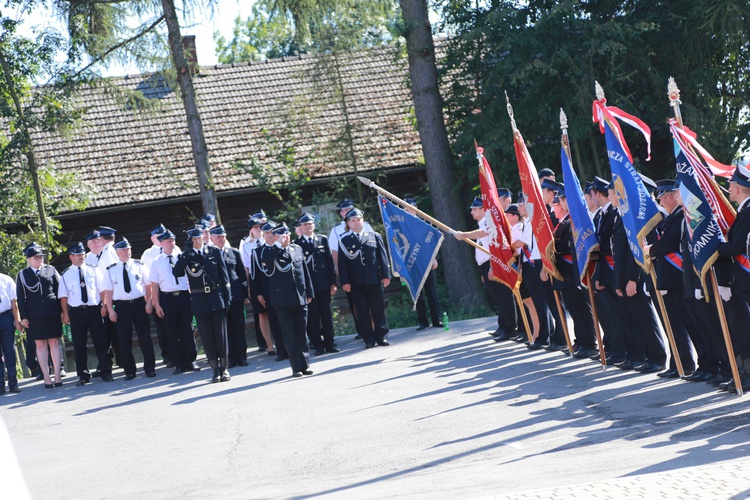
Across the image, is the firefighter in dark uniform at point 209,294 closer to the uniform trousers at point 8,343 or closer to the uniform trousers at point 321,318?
the uniform trousers at point 321,318

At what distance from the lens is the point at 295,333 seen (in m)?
13.2

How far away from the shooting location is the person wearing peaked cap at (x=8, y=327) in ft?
48.3

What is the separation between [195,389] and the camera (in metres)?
13.3

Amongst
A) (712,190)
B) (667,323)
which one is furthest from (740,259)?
(667,323)

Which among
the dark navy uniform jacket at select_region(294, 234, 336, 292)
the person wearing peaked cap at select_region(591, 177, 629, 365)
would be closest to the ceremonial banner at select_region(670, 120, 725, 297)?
the person wearing peaked cap at select_region(591, 177, 629, 365)

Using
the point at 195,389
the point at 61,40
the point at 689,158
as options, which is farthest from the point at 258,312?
the point at 689,158

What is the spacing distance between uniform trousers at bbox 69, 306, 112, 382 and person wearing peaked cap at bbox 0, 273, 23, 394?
83 centimetres

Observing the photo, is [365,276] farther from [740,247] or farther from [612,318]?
[740,247]

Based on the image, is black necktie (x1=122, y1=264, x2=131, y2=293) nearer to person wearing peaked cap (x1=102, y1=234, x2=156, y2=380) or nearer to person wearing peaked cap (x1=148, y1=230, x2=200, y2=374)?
person wearing peaked cap (x1=102, y1=234, x2=156, y2=380)

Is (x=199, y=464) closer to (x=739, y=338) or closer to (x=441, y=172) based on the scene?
(x=739, y=338)

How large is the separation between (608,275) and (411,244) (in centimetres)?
462

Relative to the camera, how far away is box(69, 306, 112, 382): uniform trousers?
15.1 m

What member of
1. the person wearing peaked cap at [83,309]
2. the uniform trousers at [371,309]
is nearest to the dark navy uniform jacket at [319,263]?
the uniform trousers at [371,309]

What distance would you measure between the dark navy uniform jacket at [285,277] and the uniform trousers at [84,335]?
11.5ft
